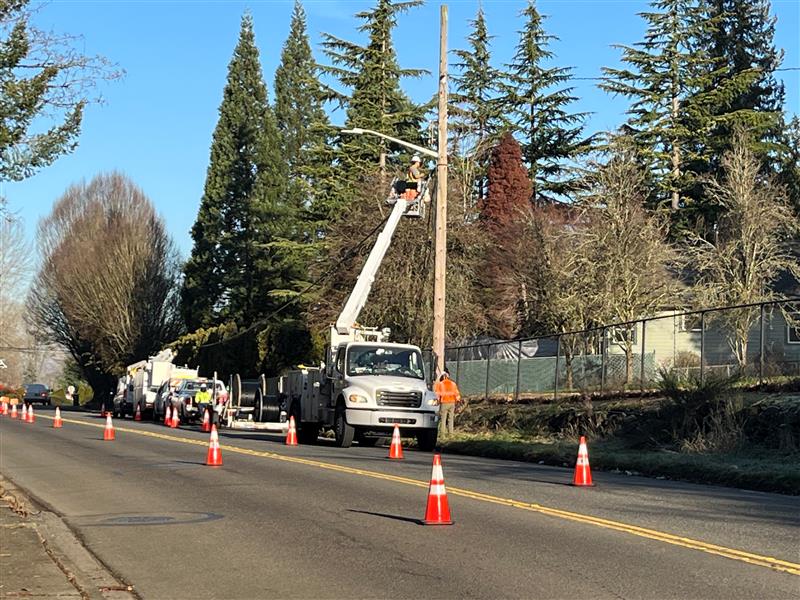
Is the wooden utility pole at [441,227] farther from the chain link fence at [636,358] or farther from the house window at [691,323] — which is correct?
the house window at [691,323]

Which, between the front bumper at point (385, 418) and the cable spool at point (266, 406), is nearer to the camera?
the front bumper at point (385, 418)

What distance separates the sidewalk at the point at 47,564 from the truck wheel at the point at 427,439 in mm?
13693

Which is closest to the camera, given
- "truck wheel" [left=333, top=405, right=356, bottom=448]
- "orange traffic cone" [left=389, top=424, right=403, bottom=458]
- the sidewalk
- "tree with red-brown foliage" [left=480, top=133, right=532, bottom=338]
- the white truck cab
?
the sidewalk

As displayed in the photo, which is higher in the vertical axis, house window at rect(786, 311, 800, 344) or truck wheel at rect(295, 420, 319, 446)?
house window at rect(786, 311, 800, 344)

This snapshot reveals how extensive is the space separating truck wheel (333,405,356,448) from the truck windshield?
979 millimetres

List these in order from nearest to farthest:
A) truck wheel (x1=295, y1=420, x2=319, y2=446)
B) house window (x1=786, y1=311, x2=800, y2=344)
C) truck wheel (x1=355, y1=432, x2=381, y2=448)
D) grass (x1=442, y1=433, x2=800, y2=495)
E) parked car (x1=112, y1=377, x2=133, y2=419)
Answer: grass (x1=442, y1=433, x2=800, y2=495)
truck wheel (x1=355, y1=432, x2=381, y2=448)
truck wheel (x1=295, y1=420, x2=319, y2=446)
house window (x1=786, y1=311, x2=800, y2=344)
parked car (x1=112, y1=377, x2=133, y2=419)

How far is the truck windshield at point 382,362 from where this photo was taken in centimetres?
2573

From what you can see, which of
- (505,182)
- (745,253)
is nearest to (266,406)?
(745,253)

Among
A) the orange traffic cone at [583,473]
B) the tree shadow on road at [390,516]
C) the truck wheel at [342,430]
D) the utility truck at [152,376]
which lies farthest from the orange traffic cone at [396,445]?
the utility truck at [152,376]

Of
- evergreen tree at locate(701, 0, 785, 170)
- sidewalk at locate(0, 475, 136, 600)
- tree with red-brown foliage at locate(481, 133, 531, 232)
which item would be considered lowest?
sidewalk at locate(0, 475, 136, 600)

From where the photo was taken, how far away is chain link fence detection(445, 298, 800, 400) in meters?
25.2

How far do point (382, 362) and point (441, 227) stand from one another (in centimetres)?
398

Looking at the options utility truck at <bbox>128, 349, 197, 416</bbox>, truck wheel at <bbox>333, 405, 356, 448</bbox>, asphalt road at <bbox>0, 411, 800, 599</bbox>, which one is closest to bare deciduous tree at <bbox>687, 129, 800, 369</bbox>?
truck wheel at <bbox>333, 405, 356, 448</bbox>

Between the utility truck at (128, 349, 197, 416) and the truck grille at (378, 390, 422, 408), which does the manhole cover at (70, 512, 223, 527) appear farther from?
the utility truck at (128, 349, 197, 416)
